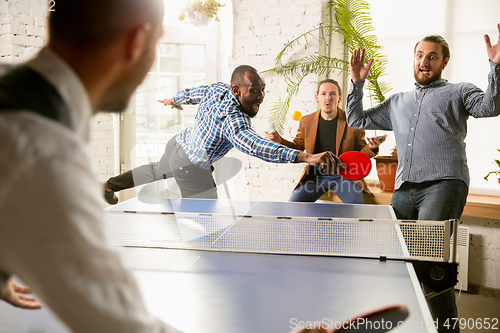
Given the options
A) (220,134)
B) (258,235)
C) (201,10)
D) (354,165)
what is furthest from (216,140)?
(201,10)

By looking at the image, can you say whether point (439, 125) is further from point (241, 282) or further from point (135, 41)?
point (135, 41)

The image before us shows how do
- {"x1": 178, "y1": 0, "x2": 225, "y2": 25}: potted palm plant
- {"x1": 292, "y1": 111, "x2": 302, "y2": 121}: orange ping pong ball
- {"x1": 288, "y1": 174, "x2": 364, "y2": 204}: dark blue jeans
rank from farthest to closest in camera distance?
{"x1": 178, "y1": 0, "x2": 225, "y2": 25}: potted palm plant
{"x1": 292, "y1": 111, "x2": 302, "y2": 121}: orange ping pong ball
{"x1": 288, "y1": 174, "x2": 364, "y2": 204}: dark blue jeans

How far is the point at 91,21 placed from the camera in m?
0.40

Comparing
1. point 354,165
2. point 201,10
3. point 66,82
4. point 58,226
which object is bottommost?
point 354,165

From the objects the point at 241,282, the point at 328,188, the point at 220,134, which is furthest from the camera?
the point at 328,188

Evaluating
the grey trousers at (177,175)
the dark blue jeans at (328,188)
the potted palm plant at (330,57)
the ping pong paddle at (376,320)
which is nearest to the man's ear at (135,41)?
the ping pong paddle at (376,320)

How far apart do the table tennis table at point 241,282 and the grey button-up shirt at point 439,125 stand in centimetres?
78

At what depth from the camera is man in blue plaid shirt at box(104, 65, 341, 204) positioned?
7.10 feet

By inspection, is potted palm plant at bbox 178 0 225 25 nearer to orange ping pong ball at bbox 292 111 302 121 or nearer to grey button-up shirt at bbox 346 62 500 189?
orange ping pong ball at bbox 292 111 302 121

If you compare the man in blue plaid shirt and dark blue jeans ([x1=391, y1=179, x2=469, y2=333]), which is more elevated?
the man in blue plaid shirt

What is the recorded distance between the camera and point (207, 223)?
181cm

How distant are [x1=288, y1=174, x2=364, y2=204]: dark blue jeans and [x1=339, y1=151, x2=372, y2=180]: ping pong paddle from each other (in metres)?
0.46

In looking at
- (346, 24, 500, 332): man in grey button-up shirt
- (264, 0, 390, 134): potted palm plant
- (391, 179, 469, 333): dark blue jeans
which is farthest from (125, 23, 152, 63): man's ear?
(264, 0, 390, 134): potted palm plant

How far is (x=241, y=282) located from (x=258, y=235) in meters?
0.52
